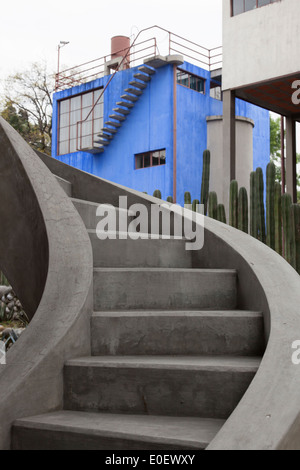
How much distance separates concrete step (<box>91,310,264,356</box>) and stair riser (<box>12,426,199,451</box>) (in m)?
0.55

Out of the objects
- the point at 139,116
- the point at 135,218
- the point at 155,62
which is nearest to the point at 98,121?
the point at 139,116

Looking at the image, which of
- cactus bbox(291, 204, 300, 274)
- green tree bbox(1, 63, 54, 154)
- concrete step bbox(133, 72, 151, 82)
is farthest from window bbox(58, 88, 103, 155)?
cactus bbox(291, 204, 300, 274)

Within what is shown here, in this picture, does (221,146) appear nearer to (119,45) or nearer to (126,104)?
(126,104)

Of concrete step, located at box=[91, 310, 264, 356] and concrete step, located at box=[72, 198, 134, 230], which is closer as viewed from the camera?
concrete step, located at box=[91, 310, 264, 356]

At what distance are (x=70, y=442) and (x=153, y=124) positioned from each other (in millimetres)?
14097

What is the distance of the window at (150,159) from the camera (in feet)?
49.9

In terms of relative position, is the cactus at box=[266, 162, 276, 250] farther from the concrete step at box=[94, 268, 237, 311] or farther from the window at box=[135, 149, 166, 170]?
the window at box=[135, 149, 166, 170]

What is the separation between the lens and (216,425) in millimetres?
1927

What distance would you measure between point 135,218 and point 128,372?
78.2 inches

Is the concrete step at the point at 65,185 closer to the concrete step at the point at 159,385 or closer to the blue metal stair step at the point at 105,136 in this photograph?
the concrete step at the point at 159,385

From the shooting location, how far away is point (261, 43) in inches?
438

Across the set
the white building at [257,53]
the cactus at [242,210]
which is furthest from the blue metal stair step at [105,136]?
the cactus at [242,210]

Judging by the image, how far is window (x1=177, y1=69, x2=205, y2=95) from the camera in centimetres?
1561

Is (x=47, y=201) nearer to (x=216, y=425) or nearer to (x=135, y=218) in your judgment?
(x=135, y=218)
